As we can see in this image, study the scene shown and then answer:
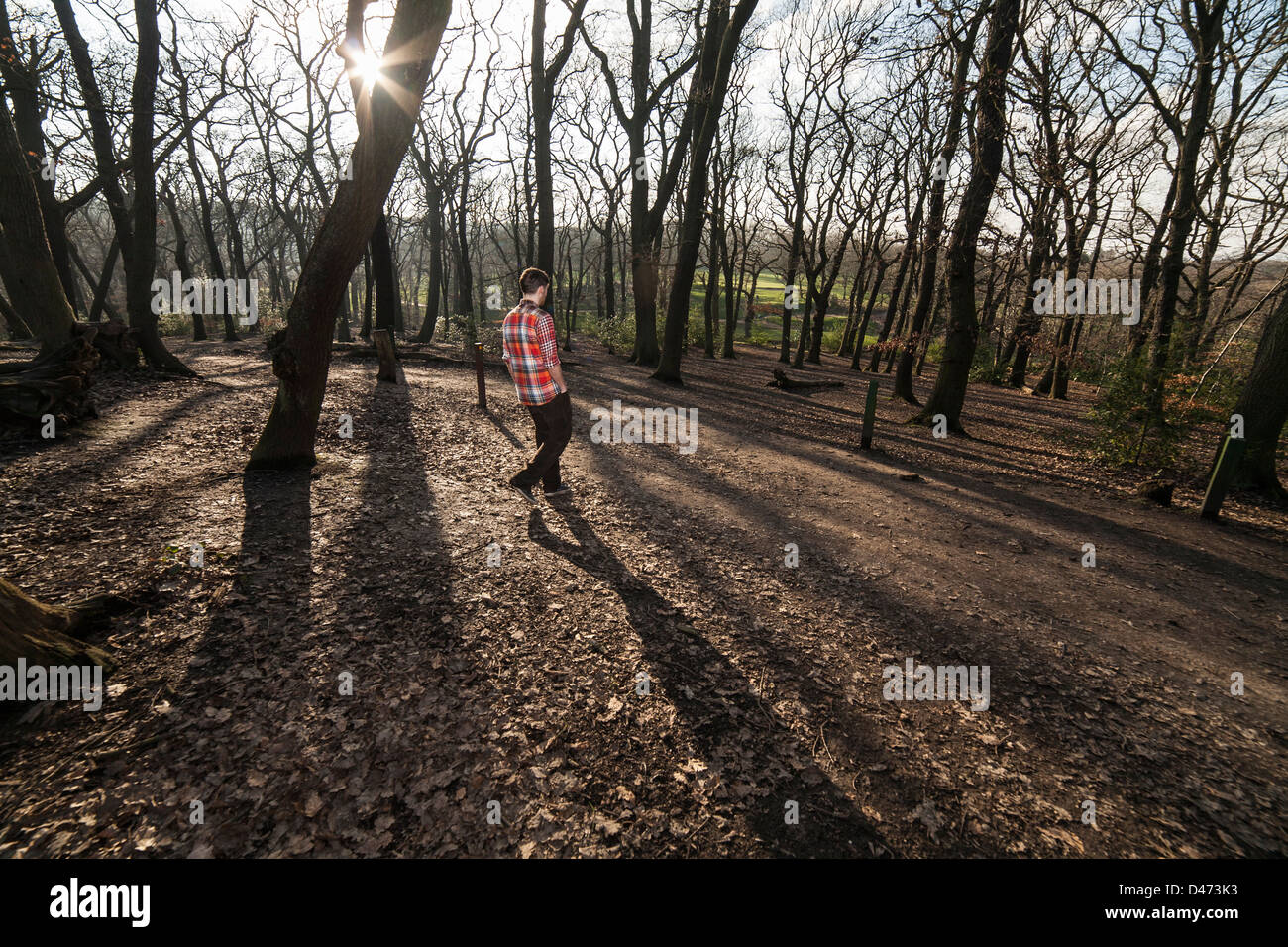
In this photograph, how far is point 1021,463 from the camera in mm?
9641

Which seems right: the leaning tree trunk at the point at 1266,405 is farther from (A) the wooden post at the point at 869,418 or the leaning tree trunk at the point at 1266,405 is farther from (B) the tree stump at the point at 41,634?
(B) the tree stump at the point at 41,634

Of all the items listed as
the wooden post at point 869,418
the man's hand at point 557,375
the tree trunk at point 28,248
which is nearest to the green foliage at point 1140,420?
the wooden post at point 869,418

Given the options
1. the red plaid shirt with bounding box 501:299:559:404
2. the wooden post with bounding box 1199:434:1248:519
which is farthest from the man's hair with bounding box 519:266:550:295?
the wooden post with bounding box 1199:434:1248:519

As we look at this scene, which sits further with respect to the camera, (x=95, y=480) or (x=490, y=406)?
(x=490, y=406)

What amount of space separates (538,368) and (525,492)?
1504 millimetres

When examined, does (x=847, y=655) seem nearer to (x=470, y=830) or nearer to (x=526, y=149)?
(x=470, y=830)

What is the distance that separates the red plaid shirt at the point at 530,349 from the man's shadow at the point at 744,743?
215 centimetres

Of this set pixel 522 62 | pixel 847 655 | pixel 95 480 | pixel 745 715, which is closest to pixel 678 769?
pixel 745 715

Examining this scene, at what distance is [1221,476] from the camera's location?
6.92 m

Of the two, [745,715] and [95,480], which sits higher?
[95,480]

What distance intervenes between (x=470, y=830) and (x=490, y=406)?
9212mm

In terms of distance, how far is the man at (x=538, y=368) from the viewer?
5281 millimetres
